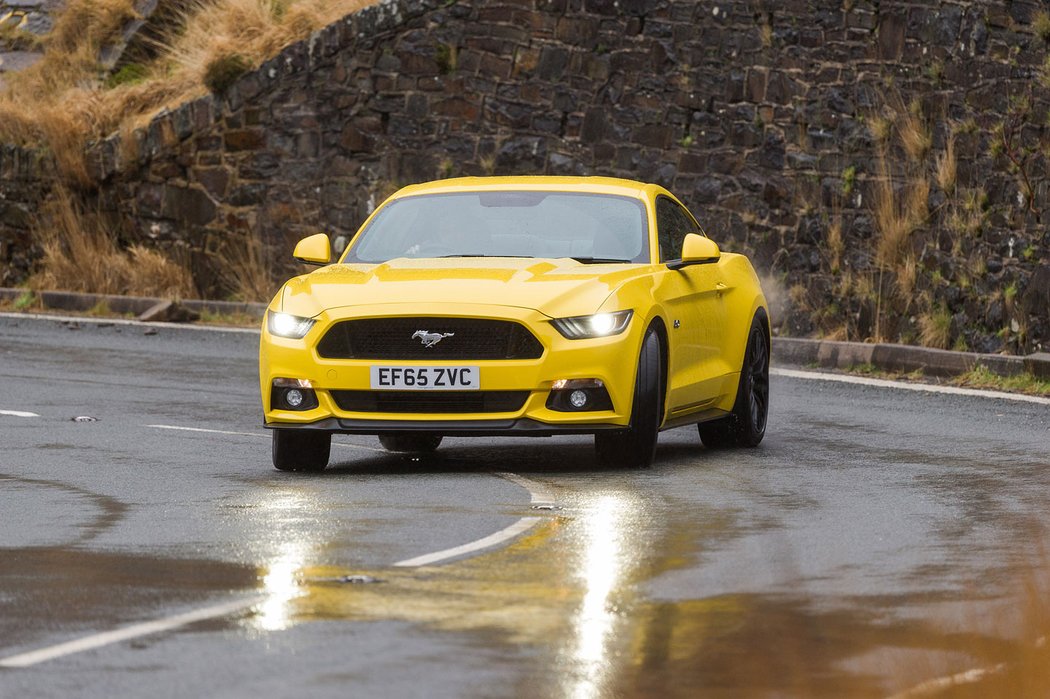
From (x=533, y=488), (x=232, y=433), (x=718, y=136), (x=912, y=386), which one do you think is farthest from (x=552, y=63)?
(x=533, y=488)

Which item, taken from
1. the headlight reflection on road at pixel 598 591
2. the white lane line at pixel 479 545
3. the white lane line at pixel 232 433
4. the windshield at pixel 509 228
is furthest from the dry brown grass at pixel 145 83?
the white lane line at pixel 479 545

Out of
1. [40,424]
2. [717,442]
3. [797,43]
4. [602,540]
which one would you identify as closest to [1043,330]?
[797,43]

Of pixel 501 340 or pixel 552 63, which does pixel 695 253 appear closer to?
pixel 501 340

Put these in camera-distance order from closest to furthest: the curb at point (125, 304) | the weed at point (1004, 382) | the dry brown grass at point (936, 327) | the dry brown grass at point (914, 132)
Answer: the weed at point (1004, 382) < the dry brown grass at point (936, 327) < the dry brown grass at point (914, 132) < the curb at point (125, 304)

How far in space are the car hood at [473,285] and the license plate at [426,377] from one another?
13.0 inches

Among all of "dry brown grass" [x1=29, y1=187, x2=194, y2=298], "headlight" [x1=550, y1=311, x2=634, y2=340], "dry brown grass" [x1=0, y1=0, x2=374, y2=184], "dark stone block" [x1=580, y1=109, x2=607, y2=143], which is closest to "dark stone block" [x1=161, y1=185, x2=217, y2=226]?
"dry brown grass" [x1=29, y1=187, x2=194, y2=298]

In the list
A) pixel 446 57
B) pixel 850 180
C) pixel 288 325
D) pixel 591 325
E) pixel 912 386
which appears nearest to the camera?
pixel 591 325

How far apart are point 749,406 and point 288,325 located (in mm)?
2848

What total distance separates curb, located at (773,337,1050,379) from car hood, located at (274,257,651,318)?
6829mm

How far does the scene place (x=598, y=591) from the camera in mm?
6625

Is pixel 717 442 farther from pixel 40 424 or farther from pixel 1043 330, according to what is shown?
pixel 1043 330

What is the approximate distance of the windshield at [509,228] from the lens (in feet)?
36.5

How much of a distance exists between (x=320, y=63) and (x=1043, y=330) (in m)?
9.80

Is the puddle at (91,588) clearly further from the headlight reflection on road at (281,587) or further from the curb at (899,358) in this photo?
the curb at (899,358)
